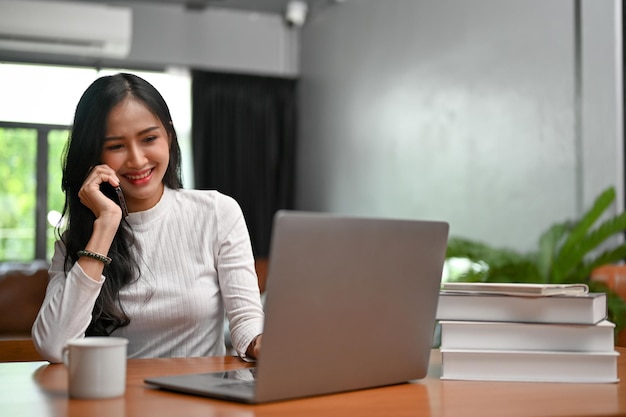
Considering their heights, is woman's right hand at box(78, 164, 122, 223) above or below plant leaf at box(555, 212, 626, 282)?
above

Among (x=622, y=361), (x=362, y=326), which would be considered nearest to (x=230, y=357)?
(x=362, y=326)

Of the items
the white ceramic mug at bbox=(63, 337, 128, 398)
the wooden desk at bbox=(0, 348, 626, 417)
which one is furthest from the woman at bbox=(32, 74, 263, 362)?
the white ceramic mug at bbox=(63, 337, 128, 398)

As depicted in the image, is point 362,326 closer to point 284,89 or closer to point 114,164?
point 114,164

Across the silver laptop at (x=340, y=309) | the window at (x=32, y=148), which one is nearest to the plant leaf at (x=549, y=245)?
the silver laptop at (x=340, y=309)

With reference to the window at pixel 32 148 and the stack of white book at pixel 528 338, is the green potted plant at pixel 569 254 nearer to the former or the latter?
the stack of white book at pixel 528 338

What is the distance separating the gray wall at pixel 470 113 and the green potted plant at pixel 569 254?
12 centimetres

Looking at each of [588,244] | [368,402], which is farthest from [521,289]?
[588,244]

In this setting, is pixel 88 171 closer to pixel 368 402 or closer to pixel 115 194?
pixel 115 194

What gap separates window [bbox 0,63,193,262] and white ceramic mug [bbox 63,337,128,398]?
18.5 ft

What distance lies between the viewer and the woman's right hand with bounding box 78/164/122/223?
1670mm

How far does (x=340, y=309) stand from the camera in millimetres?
1074

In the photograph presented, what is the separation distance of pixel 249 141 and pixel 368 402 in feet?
20.3

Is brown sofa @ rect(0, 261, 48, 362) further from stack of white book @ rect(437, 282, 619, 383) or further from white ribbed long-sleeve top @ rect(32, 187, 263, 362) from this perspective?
stack of white book @ rect(437, 282, 619, 383)

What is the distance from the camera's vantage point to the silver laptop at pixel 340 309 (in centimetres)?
100
